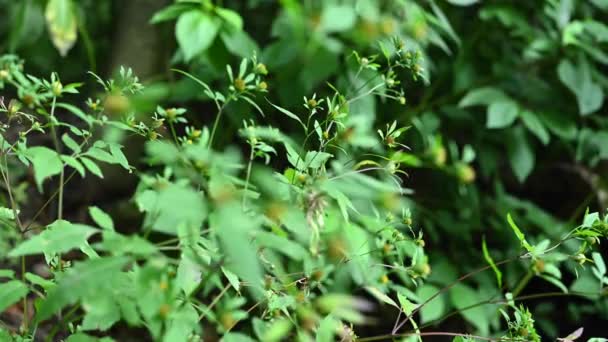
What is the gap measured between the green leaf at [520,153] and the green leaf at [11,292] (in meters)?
1.52

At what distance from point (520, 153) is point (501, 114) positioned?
0.50ft

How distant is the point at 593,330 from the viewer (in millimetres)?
2068

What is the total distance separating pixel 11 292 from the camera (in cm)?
69

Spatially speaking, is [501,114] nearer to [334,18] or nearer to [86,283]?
[334,18]

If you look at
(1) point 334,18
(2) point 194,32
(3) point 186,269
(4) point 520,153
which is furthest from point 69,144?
(4) point 520,153

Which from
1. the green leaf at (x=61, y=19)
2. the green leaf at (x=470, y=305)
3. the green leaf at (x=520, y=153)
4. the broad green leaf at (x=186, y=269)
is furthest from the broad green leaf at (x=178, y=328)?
the green leaf at (x=520, y=153)

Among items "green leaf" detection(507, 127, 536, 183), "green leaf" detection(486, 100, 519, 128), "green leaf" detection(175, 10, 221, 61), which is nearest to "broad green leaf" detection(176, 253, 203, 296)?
"green leaf" detection(175, 10, 221, 61)

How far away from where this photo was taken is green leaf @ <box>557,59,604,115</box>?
6.14 ft

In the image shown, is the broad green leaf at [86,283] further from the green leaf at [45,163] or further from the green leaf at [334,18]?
the green leaf at [334,18]

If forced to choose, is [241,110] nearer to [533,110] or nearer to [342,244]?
[533,110]

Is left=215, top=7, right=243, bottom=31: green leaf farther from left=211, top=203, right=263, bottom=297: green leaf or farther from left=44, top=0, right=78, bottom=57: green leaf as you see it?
left=211, top=203, right=263, bottom=297: green leaf

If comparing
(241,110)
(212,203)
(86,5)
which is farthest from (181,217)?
(86,5)

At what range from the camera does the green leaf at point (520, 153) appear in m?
1.96

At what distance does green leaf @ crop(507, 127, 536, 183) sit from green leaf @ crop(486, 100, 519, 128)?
11cm
